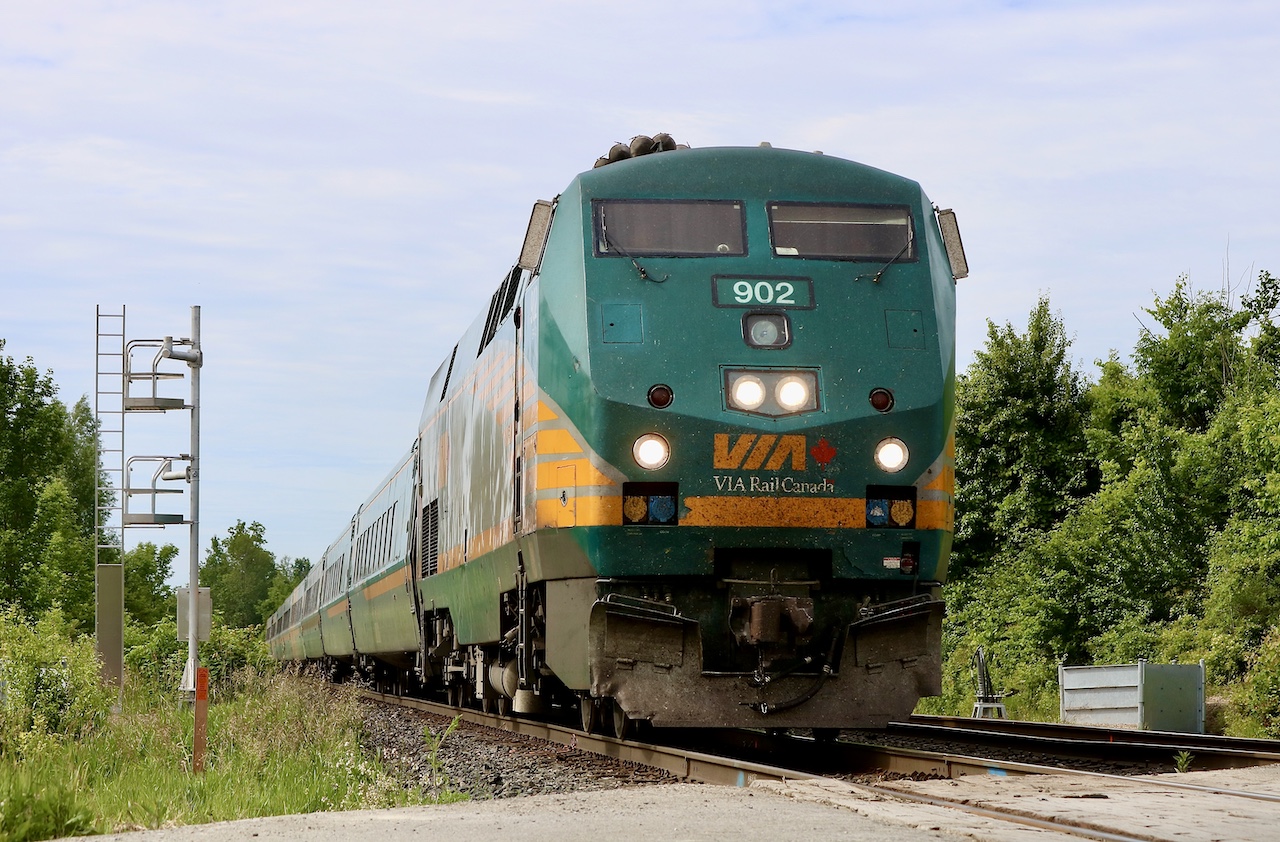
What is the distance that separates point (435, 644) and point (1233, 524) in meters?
15.0

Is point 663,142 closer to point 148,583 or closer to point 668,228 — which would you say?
point 668,228

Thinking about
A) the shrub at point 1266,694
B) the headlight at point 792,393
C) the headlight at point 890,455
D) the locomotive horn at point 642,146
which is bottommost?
the shrub at point 1266,694

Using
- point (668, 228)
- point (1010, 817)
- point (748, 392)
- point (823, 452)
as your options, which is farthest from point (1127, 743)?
point (668, 228)

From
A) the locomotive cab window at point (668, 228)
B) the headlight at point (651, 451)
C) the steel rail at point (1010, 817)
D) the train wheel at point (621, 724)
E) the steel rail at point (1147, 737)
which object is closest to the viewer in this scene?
the steel rail at point (1010, 817)

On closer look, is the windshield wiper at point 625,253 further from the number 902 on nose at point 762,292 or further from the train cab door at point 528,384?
the train cab door at point 528,384

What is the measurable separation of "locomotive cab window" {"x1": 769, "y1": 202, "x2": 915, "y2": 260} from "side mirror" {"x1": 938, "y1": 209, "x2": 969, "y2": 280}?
0.39 m

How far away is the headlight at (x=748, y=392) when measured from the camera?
8.80m

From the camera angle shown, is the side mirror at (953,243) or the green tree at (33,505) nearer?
the side mirror at (953,243)

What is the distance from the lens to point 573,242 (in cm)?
931

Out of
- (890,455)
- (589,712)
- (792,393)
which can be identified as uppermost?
(792,393)

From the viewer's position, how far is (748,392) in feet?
28.9

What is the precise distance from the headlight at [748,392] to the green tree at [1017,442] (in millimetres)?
23663

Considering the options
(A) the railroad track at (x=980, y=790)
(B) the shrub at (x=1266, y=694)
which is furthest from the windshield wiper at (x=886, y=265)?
(B) the shrub at (x=1266, y=694)

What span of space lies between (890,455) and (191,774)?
18.3 feet
